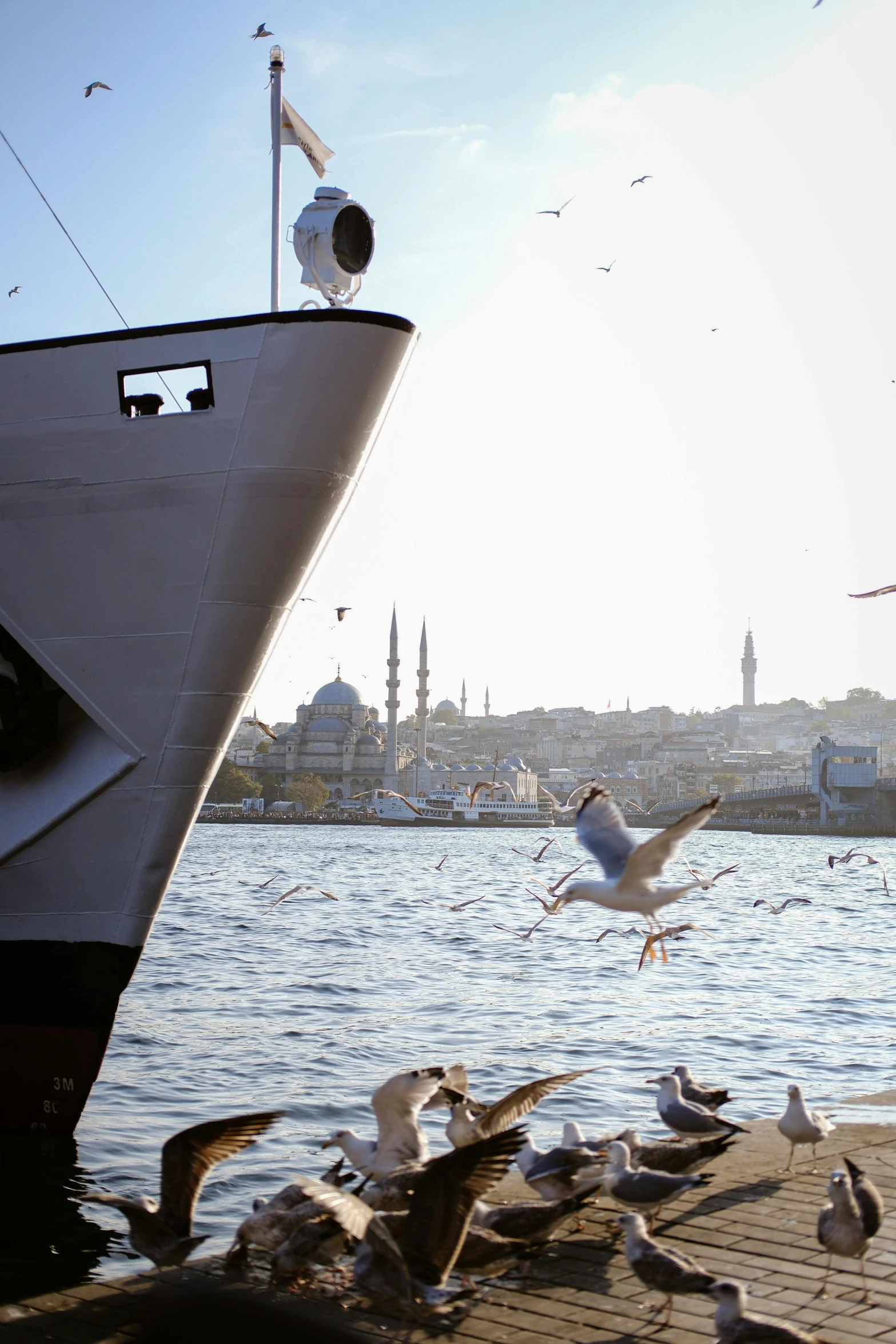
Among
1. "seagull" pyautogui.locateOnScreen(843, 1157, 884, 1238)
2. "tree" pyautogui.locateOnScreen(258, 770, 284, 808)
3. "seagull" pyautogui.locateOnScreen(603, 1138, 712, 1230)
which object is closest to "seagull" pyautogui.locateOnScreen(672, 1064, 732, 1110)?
"seagull" pyautogui.locateOnScreen(603, 1138, 712, 1230)

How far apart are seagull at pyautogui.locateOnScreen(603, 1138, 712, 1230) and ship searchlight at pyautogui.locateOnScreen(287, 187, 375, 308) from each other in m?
5.13

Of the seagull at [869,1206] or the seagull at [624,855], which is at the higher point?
the seagull at [624,855]

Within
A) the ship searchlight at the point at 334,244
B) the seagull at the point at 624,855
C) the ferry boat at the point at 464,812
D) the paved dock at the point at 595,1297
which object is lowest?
the ferry boat at the point at 464,812

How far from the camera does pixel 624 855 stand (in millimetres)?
4883

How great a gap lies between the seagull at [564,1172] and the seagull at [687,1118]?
598 mm

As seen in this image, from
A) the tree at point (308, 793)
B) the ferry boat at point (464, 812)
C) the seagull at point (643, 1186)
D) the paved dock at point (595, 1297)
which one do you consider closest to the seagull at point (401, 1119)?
the paved dock at point (595, 1297)

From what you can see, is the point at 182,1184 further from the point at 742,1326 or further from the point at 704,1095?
the point at 704,1095

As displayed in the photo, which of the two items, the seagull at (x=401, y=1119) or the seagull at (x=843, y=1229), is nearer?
the seagull at (x=843, y=1229)

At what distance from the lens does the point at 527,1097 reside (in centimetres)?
601

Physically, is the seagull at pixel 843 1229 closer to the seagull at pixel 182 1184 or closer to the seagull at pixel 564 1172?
the seagull at pixel 564 1172

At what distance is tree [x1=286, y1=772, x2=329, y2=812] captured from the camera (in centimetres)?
11825

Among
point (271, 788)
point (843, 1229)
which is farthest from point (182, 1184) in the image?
point (271, 788)

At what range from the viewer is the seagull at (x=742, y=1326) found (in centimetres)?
398

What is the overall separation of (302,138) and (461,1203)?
6.34 meters
